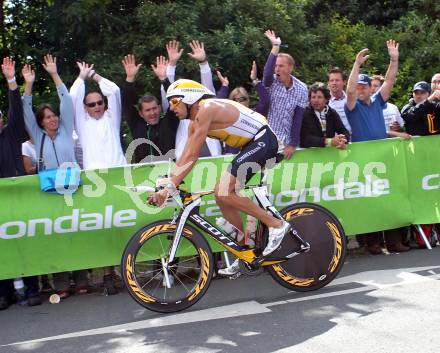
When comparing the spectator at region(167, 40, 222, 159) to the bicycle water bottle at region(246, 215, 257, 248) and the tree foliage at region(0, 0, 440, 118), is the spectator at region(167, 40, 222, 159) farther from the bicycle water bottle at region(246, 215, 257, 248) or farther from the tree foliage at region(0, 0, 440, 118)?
the tree foliage at region(0, 0, 440, 118)

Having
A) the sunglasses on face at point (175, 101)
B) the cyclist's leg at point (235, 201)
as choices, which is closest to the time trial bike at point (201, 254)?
the cyclist's leg at point (235, 201)

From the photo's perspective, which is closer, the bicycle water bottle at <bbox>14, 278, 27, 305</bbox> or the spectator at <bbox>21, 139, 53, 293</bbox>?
the bicycle water bottle at <bbox>14, 278, 27, 305</bbox>

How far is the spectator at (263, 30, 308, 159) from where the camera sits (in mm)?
7461

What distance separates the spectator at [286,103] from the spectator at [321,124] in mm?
110

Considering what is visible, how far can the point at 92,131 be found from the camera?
714 centimetres

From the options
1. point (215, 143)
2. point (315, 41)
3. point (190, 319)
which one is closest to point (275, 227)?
point (190, 319)

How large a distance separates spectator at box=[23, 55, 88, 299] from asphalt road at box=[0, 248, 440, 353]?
0.29m

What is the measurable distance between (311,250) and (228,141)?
129 cm

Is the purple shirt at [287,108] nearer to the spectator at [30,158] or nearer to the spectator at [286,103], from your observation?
the spectator at [286,103]

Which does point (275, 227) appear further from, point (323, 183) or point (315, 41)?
point (315, 41)

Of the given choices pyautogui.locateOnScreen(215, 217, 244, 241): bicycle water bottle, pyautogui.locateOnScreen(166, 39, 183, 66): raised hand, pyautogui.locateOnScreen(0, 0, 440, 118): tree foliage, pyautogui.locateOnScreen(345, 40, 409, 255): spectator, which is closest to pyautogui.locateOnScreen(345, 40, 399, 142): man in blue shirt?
pyautogui.locateOnScreen(345, 40, 409, 255): spectator

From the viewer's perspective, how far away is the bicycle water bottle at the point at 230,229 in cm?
614

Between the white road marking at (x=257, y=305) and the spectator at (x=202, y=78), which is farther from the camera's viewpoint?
the spectator at (x=202, y=78)

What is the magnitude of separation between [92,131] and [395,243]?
3.70m
